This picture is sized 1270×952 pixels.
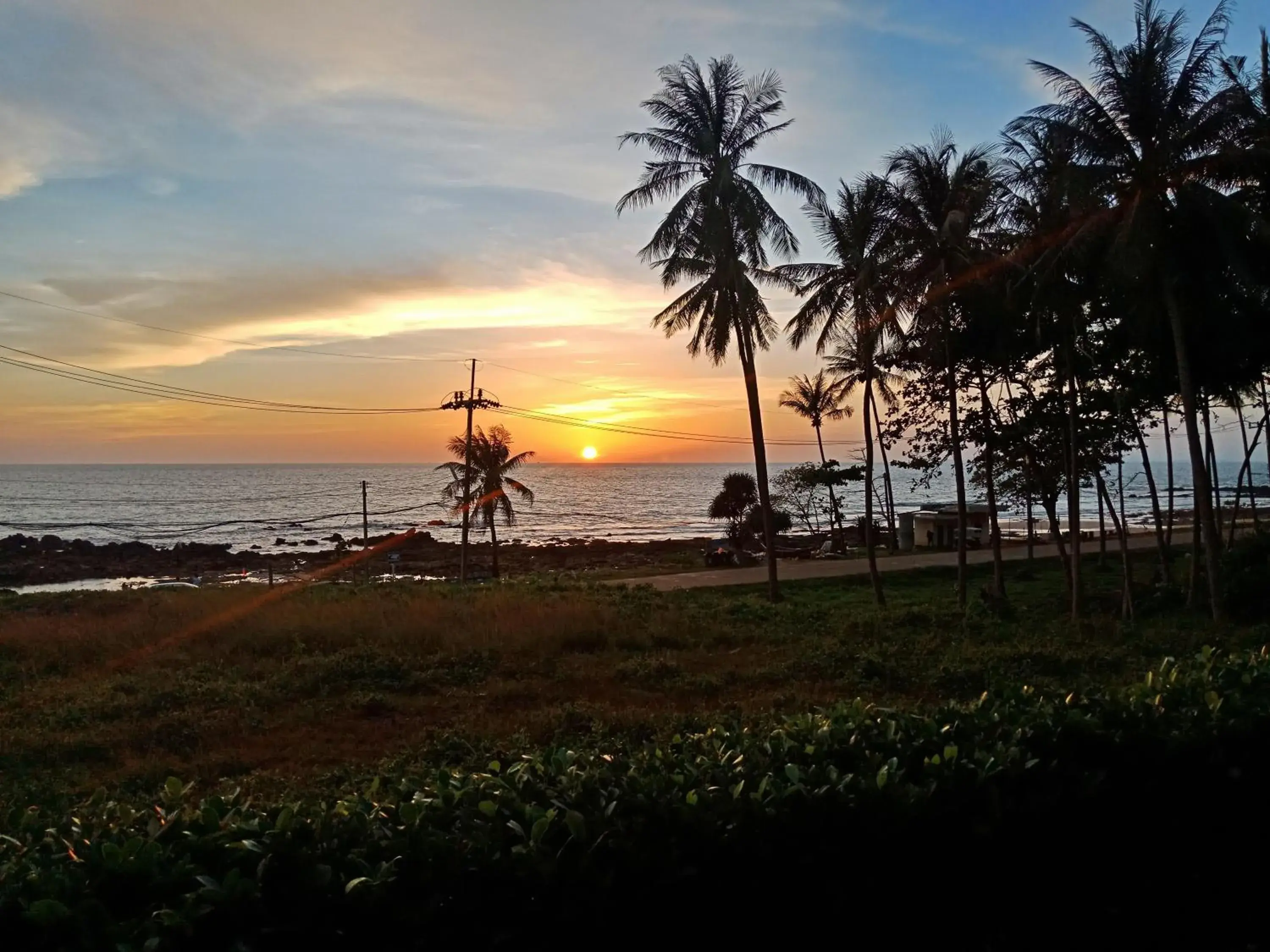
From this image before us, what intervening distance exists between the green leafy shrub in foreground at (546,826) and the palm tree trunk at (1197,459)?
41.2 ft

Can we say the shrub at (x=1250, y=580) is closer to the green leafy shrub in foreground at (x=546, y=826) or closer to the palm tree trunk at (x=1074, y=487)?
the palm tree trunk at (x=1074, y=487)

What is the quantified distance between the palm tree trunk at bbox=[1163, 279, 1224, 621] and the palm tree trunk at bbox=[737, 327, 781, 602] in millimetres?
8470

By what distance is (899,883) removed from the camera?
11.9 feet

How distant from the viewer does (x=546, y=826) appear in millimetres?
3039

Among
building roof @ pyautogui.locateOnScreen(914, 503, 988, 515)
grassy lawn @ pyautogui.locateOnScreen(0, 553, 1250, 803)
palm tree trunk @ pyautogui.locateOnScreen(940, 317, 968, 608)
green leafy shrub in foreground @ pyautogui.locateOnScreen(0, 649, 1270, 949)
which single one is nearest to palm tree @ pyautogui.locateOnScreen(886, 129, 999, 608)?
palm tree trunk @ pyautogui.locateOnScreen(940, 317, 968, 608)

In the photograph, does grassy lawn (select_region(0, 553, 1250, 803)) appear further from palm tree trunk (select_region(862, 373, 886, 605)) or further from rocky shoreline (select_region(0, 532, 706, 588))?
→ rocky shoreline (select_region(0, 532, 706, 588))

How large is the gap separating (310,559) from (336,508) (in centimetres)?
5424

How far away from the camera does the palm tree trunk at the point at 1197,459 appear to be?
15453mm

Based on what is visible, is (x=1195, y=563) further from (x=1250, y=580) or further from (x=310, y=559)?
(x=310, y=559)

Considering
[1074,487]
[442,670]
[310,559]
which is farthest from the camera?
[310,559]

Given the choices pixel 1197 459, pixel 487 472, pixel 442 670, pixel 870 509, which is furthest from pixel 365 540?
pixel 1197 459

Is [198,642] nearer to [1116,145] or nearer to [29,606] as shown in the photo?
[29,606]

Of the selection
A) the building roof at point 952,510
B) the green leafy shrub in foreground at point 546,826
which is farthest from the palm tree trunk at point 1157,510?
the green leafy shrub in foreground at point 546,826

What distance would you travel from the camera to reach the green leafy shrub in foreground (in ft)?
8.87
